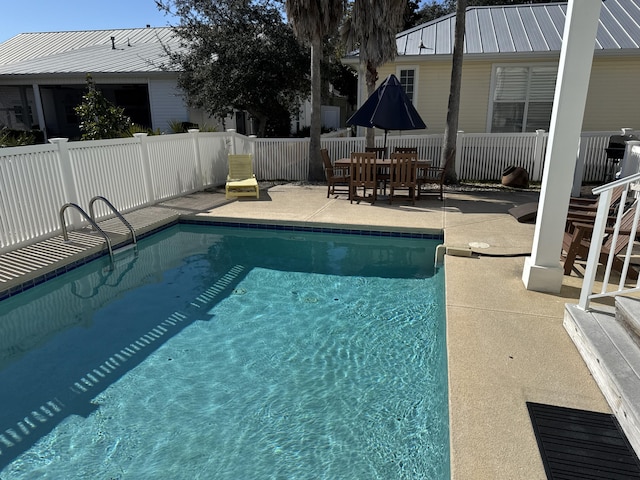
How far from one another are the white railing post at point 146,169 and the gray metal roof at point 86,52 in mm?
9954

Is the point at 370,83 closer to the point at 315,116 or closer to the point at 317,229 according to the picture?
the point at 315,116

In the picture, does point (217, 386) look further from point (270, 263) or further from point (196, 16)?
point (196, 16)

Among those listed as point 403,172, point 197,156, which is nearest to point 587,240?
point 403,172

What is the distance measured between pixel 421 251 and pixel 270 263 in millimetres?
2334

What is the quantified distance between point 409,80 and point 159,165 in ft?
25.0

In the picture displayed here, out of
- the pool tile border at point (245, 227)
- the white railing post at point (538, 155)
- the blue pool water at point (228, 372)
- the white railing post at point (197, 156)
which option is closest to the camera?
the blue pool water at point (228, 372)

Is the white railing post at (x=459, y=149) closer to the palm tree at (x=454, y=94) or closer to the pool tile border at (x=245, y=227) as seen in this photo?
the palm tree at (x=454, y=94)

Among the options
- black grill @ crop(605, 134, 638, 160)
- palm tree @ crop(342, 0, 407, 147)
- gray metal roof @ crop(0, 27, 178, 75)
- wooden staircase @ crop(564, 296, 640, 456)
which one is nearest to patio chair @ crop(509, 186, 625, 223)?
wooden staircase @ crop(564, 296, 640, 456)

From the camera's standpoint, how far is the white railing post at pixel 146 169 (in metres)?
8.29

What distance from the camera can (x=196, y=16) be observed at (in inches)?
590

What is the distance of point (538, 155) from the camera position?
34.8 feet

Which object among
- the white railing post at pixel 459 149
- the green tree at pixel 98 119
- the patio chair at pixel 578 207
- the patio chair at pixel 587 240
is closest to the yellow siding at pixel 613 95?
the white railing post at pixel 459 149

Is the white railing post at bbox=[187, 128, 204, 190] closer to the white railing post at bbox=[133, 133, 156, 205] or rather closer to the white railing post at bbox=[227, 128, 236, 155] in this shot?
the white railing post at bbox=[227, 128, 236, 155]

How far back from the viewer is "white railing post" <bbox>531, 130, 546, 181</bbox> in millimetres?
10375
